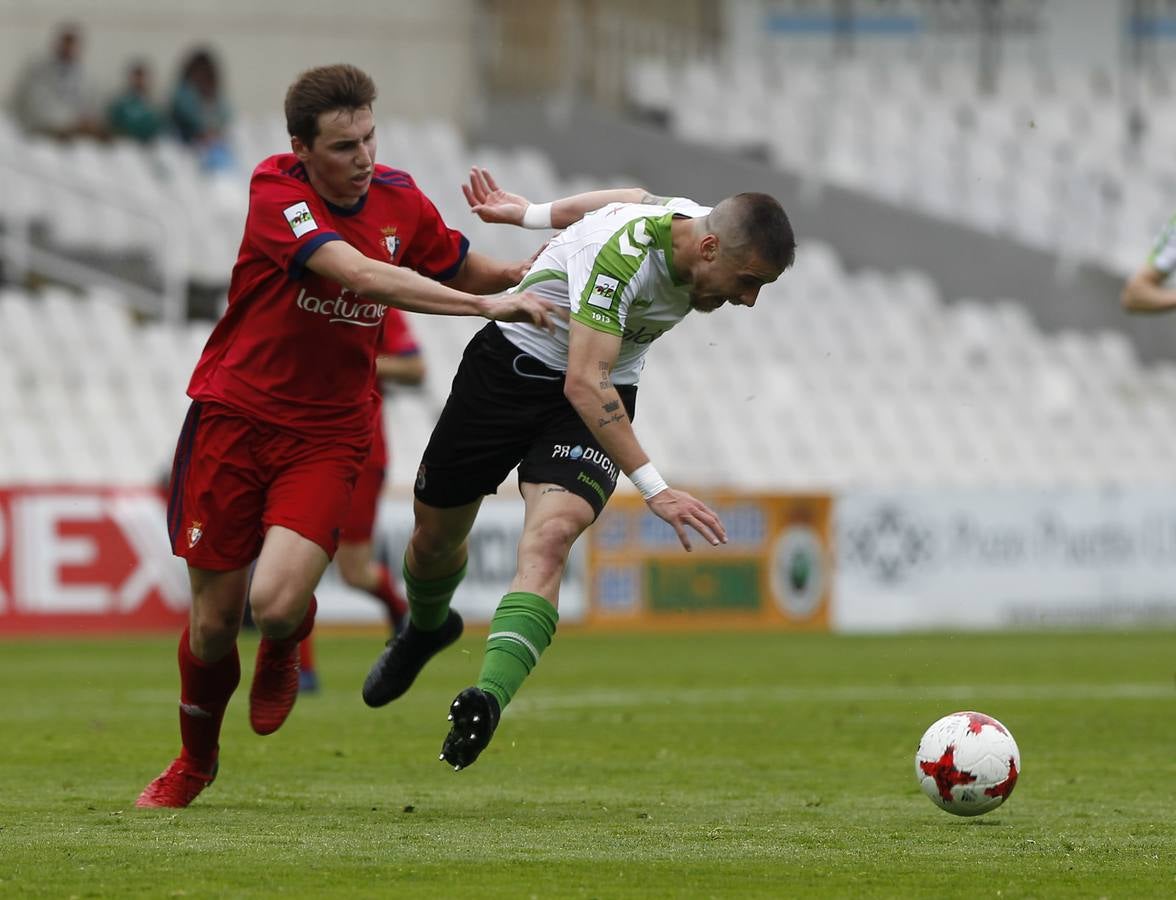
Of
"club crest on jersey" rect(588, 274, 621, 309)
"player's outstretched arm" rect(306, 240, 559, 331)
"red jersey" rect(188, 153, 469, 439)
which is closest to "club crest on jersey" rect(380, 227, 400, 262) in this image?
"red jersey" rect(188, 153, 469, 439)

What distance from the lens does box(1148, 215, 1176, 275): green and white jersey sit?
955 centimetres

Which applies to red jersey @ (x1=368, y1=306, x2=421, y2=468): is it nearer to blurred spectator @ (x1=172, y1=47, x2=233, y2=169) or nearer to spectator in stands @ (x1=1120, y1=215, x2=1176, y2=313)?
spectator in stands @ (x1=1120, y1=215, x2=1176, y2=313)

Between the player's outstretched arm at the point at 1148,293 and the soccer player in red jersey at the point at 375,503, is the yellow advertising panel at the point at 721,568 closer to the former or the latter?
the soccer player in red jersey at the point at 375,503

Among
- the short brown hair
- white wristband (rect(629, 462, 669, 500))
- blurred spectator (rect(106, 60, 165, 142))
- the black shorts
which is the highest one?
the short brown hair

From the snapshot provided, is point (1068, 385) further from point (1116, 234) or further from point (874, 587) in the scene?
point (874, 587)

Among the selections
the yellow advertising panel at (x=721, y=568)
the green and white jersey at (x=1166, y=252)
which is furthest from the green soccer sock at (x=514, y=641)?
the yellow advertising panel at (x=721, y=568)

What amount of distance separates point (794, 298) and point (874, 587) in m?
5.64

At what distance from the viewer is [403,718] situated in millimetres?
10555

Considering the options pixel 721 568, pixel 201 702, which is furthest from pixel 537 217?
pixel 721 568

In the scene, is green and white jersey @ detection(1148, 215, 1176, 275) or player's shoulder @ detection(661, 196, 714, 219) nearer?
player's shoulder @ detection(661, 196, 714, 219)

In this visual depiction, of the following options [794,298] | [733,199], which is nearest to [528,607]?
[733,199]

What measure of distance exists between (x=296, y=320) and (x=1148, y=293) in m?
4.30

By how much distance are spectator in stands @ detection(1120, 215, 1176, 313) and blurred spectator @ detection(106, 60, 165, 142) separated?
1415 centimetres

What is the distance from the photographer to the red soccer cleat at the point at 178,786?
6.95m
